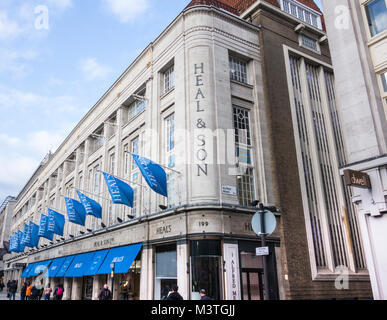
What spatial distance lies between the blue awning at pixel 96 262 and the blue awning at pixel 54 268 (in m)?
8.68

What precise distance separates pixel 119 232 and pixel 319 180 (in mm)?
13960

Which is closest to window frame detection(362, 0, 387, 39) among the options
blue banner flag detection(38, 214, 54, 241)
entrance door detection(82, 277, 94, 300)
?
entrance door detection(82, 277, 94, 300)

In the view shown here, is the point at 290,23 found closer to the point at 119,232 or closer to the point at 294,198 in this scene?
the point at 294,198

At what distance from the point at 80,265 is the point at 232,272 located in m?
15.5

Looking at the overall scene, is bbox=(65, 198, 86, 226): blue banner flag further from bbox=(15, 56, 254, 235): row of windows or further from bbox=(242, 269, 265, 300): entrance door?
bbox=(242, 269, 265, 300): entrance door

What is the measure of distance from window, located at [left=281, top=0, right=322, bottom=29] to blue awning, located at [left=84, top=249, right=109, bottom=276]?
76.1ft

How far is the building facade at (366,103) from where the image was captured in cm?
1117

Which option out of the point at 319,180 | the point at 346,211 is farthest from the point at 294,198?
the point at 346,211

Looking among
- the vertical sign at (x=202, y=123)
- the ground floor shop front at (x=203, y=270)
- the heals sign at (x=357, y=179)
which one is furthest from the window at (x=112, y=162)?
the heals sign at (x=357, y=179)

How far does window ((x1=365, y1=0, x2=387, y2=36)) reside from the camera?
41.9 feet

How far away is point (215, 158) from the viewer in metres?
18.5

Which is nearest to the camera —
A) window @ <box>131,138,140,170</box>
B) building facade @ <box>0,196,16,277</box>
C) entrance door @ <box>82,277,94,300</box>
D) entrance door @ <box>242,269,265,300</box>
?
Result: entrance door @ <box>242,269,265,300</box>

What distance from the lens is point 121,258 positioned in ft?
70.4

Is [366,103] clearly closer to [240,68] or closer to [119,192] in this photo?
[240,68]
